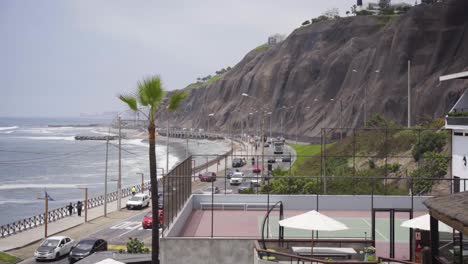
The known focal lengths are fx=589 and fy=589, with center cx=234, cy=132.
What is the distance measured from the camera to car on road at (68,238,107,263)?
33156mm

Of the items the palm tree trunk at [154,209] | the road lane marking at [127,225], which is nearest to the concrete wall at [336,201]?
the road lane marking at [127,225]

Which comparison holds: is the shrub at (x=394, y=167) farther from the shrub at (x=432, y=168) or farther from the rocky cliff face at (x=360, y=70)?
the rocky cliff face at (x=360, y=70)

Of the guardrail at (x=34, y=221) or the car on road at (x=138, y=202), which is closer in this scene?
the guardrail at (x=34, y=221)

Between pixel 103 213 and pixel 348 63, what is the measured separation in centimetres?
10075

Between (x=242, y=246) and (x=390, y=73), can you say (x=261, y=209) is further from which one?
(x=390, y=73)

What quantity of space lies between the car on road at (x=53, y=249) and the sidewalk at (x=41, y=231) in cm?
462

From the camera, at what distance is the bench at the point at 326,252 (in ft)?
61.0

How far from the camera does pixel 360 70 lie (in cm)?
12788

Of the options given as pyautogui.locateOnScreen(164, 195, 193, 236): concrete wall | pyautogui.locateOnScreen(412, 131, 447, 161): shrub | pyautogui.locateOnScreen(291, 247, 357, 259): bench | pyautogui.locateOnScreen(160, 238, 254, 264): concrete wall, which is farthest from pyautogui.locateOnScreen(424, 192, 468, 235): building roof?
pyautogui.locateOnScreen(412, 131, 447, 161): shrub

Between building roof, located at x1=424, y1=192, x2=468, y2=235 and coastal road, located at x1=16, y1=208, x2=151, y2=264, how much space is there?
85.0 ft

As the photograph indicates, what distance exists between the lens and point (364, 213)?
33062 millimetres

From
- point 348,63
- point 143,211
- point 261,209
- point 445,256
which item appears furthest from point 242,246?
point 348,63

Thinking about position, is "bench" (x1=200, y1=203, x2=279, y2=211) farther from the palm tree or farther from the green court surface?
the palm tree

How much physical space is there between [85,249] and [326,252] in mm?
18910
